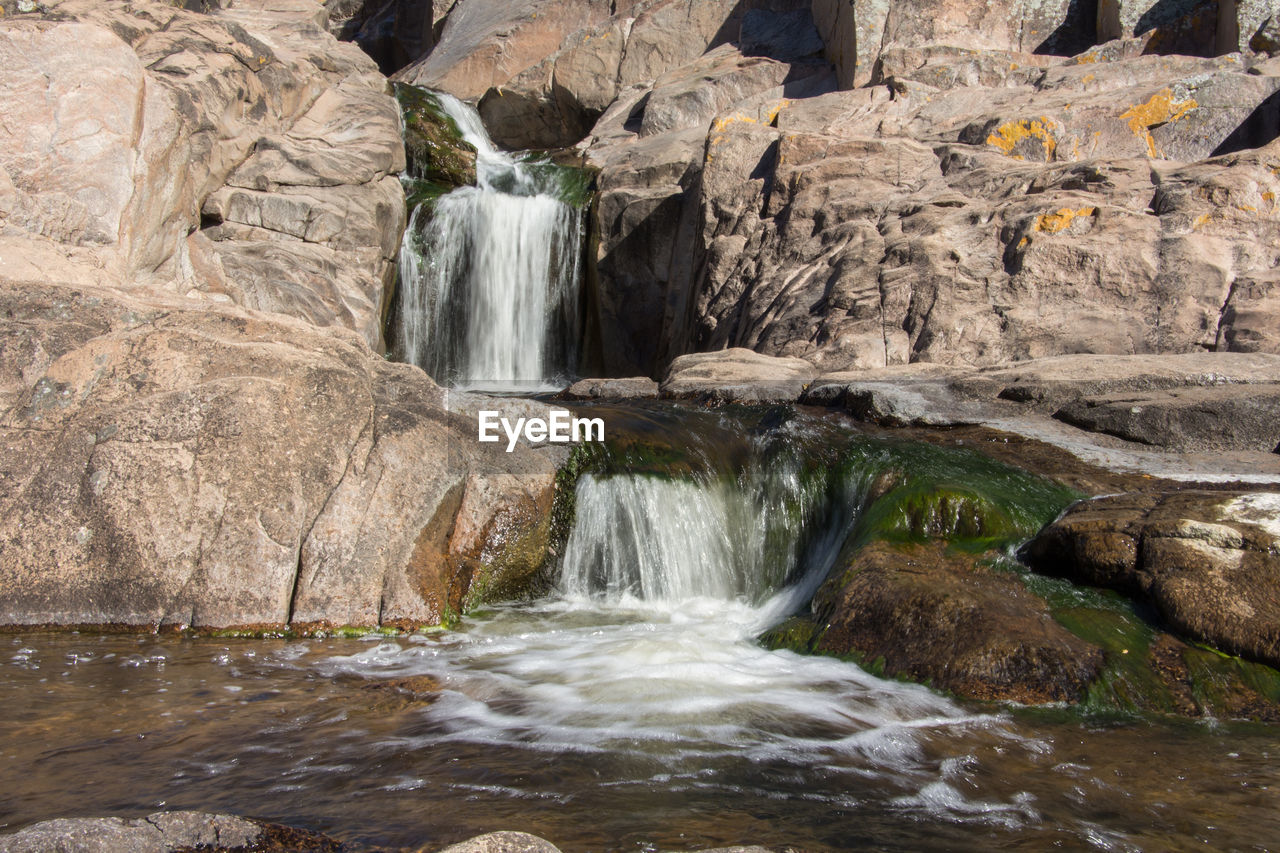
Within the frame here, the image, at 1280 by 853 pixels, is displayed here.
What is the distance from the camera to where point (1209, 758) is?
3.35 metres

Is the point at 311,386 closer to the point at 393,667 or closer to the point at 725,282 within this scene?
the point at 393,667

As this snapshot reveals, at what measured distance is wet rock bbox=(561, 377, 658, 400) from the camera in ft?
29.3

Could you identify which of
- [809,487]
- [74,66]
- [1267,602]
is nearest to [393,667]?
[809,487]

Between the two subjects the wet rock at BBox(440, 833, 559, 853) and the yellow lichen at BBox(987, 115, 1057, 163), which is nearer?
the wet rock at BBox(440, 833, 559, 853)

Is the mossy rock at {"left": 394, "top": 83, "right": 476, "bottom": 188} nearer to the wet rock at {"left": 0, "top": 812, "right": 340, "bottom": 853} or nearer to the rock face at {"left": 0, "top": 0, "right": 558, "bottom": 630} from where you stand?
the rock face at {"left": 0, "top": 0, "right": 558, "bottom": 630}

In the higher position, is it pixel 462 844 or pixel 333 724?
pixel 462 844

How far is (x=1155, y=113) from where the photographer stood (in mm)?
10953

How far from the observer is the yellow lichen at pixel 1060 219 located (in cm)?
902

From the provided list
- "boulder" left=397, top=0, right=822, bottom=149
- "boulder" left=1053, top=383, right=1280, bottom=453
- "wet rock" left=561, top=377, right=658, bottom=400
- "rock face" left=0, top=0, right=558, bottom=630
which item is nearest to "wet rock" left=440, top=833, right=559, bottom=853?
"rock face" left=0, top=0, right=558, bottom=630

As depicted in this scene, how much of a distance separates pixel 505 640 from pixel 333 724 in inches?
56.6

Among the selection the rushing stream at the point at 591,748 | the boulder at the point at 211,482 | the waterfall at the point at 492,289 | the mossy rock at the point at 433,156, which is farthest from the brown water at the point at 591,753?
the mossy rock at the point at 433,156

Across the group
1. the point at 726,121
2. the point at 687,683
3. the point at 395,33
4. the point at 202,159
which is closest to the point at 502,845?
the point at 687,683

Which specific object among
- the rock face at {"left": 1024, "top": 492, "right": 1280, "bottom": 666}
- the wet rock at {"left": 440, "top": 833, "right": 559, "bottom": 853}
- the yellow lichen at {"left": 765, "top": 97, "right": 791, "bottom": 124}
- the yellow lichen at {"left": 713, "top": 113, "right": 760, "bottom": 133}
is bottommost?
the wet rock at {"left": 440, "top": 833, "right": 559, "bottom": 853}

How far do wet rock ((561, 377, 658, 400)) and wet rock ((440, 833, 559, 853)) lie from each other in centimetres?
676
